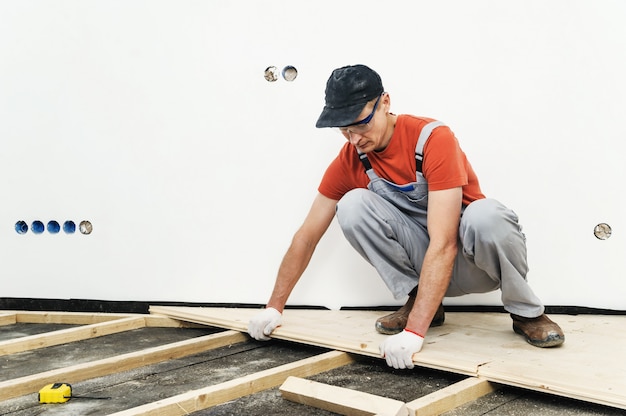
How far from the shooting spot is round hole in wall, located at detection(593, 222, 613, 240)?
2438 mm

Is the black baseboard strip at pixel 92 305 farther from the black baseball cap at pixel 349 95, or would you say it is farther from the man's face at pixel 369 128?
the black baseball cap at pixel 349 95

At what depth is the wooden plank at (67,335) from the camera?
2.24 m

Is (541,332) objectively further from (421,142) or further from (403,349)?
(421,142)

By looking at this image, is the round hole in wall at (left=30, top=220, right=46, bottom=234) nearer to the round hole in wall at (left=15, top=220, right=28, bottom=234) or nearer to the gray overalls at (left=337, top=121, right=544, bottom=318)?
the round hole in wall at (left=15, top=220, right=28, bottom=234)

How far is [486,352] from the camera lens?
1.91 metres

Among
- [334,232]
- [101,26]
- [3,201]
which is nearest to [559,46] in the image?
[334,232]

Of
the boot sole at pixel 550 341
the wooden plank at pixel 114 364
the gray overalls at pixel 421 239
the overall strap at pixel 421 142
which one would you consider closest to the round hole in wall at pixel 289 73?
the gray overalls at pixel 421 239

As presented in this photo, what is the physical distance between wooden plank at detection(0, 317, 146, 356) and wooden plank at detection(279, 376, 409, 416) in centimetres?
105

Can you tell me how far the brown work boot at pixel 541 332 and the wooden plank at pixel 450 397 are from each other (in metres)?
0.30

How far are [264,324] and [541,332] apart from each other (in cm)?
90

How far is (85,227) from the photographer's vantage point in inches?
115

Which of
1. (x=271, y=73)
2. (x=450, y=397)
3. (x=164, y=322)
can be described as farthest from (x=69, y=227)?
(x=450, y=397)

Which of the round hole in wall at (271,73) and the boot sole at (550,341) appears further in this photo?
the round hole in wall at (271,73)

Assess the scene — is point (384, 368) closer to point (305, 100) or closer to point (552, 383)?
point (552, 383)
